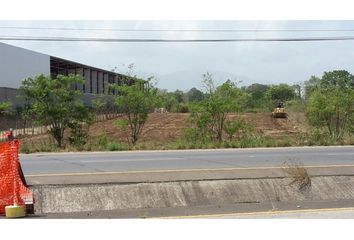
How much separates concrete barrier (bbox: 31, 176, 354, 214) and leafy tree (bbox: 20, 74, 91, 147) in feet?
46.8

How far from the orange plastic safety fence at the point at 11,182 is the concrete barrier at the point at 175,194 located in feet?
2.39

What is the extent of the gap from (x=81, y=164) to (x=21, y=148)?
7296mm

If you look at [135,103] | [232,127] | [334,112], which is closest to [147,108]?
[135,103]

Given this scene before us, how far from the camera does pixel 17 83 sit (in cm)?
5262

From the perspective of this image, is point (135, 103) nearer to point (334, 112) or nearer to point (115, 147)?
point (115, 147)

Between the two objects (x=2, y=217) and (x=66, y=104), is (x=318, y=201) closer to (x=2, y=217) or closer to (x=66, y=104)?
(x=2, y=217)

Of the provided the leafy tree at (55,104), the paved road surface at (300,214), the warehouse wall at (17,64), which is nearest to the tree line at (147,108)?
the leafy tree at (55,104)

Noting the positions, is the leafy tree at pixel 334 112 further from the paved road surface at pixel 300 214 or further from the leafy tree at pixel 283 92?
the leafy tree at pixel 283 92

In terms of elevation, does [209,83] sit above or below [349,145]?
above

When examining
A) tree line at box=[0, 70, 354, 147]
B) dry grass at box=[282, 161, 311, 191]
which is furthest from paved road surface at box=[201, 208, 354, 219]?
tree line at box=[0, 70, 354, 147]

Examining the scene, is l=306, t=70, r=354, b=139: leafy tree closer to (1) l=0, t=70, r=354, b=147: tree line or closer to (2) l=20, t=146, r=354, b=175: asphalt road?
(1) l=0, t=70, r=354, b=147: tree line

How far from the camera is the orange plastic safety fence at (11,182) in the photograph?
9.69 m

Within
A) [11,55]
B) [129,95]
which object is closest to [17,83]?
[11,55]

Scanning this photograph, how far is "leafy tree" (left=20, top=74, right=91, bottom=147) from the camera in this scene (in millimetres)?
25094
